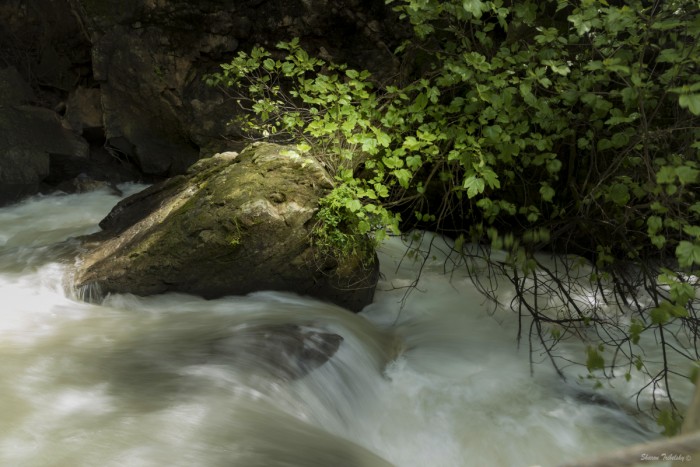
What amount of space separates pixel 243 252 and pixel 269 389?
1.25 metres

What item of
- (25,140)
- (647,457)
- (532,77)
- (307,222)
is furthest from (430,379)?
(25,140)

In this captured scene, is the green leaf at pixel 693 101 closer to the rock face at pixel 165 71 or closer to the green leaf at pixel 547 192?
the green leaf at pixel 547 192

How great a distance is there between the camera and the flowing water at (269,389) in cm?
235

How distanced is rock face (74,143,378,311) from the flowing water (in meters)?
0.13

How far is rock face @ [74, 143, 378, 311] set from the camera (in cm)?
392

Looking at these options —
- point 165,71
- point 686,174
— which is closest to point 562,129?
point 686,174

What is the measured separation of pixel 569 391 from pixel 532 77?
1.87 m

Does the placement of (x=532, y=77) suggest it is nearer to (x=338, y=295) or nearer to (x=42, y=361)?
(x=338, y=295)

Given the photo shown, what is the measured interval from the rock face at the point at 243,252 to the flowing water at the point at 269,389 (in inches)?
4.9

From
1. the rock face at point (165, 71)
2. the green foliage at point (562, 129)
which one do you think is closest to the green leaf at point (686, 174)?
the green foliage at point (562, 129)

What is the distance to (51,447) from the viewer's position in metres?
2.16

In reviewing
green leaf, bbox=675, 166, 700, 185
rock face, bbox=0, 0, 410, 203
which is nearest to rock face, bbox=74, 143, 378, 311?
green leaf, bbox=675, 166, 700, 185

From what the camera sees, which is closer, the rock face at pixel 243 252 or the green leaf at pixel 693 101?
the green leaf at pixel 693 101

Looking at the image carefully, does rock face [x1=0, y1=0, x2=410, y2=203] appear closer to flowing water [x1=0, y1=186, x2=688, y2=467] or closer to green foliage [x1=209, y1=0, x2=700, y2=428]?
green foliage [x1=209, y1=0, x2=700, y2=428]
